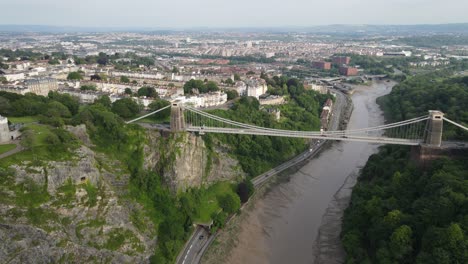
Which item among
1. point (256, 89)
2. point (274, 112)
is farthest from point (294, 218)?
point (256, 89)

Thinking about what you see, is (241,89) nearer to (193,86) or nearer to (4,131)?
(193,86)

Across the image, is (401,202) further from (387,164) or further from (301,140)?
(301,140)

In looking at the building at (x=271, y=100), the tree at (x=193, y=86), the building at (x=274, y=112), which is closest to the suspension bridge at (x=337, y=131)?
the building at (x=274, y=112)

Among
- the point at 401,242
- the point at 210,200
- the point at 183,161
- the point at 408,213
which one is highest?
the point at 183,161

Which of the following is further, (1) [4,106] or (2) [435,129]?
(1) [4,106]

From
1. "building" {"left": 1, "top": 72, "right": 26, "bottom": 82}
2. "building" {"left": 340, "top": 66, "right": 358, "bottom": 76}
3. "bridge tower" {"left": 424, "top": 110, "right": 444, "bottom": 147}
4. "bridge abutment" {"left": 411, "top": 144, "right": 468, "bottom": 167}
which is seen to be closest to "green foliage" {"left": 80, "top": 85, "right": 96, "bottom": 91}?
"building" {"left": 1, "top": 72, "right": 26, "bottom": 82}

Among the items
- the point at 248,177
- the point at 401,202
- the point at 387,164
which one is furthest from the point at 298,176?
the point at 401,202
